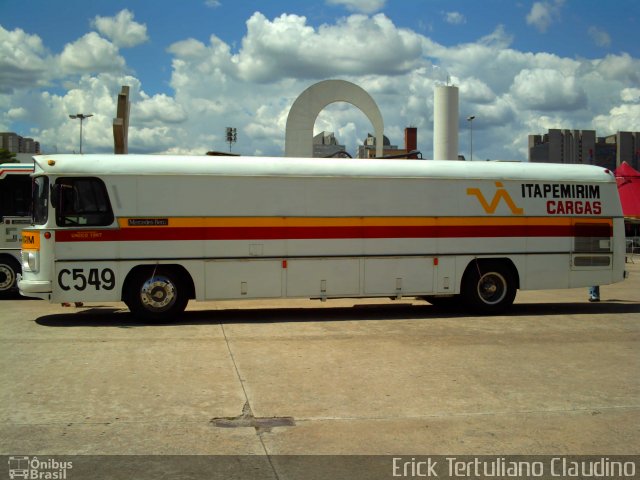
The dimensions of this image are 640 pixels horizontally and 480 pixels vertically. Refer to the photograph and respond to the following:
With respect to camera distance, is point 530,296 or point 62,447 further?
point 530,296

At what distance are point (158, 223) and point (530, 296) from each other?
10.4 metres

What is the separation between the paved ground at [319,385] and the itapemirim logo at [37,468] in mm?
195

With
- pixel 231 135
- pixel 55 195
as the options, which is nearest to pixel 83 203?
pixel 55 195

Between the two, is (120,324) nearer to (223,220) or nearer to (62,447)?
(223,220)

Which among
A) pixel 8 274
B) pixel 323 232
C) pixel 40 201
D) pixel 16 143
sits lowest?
pixel 8 274

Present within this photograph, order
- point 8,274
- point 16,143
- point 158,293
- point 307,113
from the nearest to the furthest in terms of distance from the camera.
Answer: point 158,293 → point 8,274 → point 307,113 → point 16,143

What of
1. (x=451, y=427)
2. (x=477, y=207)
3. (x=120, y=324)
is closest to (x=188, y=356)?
(x=120, y=324)

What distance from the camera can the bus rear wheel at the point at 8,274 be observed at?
15.6 metres

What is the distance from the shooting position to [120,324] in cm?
1164

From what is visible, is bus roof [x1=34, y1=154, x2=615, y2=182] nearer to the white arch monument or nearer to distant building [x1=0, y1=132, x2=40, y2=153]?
the white arch monument

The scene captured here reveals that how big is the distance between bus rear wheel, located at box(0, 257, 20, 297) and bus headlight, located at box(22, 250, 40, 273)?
4.75 meters

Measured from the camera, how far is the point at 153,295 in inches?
455

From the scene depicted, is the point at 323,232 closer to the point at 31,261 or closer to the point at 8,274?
the point at 31,261

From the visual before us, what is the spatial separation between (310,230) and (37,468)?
25.1 ft
